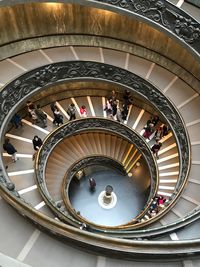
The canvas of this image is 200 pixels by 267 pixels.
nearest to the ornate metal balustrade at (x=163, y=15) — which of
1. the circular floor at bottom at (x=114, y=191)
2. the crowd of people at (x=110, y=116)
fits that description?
the crowd of people at (x=110, y=116)

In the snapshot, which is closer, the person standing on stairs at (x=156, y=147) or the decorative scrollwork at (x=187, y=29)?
the decorative scrollwork at (x=187, y=29)

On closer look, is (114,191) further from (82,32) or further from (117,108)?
(82,32)

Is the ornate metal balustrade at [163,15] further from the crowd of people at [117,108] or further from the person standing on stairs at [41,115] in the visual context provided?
the person standing on stairs at [41,115]

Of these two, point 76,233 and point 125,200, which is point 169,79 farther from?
point 76,233

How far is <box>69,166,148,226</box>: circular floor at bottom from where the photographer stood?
13703 mm

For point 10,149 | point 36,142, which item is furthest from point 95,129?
point 10,149

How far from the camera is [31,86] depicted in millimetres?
12062

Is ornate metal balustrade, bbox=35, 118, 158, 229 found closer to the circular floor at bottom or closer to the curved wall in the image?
the circular floor at bottom

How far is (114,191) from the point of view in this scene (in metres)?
14.6

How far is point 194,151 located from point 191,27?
176 inches

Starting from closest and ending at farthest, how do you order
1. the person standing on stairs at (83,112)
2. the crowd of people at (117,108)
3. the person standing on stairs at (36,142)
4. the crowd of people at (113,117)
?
the person standing on stairs at (36,142) < the crowd of people at (113,117) < the person standing on stairs at (83,112) < the crowd of people at (117,108)

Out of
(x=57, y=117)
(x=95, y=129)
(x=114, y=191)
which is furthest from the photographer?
(x=114, y=191)

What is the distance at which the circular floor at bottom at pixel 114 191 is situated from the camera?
45.0 ft

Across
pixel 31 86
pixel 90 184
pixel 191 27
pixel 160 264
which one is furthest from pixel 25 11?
pixel 160 264
